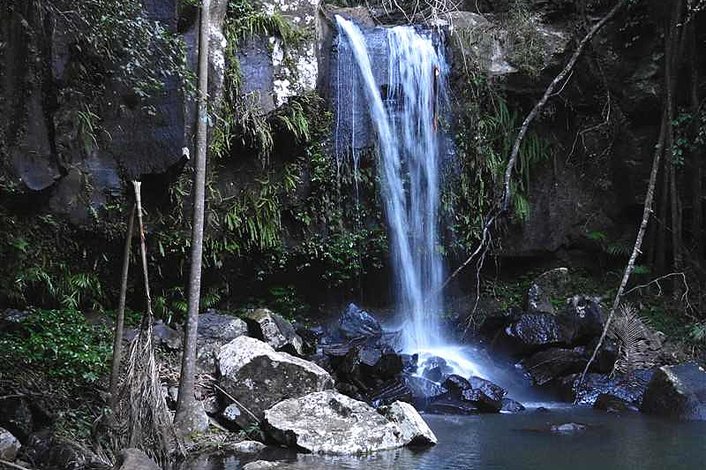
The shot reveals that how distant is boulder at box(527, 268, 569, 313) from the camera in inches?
446

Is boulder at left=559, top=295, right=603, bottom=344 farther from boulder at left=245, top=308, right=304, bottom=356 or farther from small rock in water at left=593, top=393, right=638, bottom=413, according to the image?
boulder at left=245, top=308, right=304, bottom=356

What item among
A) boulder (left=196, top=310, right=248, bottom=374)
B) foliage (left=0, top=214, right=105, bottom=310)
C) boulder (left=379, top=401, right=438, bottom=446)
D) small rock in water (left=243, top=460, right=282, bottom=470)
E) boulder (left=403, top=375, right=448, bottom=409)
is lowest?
boulder (left=403, top=375, right=448, bottom=409)

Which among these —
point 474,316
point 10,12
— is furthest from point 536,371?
point 10,12

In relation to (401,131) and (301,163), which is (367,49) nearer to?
(401,131)

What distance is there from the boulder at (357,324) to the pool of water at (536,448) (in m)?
2.63

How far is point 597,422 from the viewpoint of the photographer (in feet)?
25.8

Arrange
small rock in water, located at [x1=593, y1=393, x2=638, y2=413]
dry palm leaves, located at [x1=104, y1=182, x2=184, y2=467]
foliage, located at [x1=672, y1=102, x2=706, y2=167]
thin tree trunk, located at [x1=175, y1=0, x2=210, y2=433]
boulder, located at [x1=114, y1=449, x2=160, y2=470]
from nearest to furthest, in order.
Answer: boulder, located at [x1=114, y1=449, x2=160, y2=470] → dry palm leaves, located at [x1=104, y1=182, x2=184, y2=467] → thin tree trunk, located at [x1=175, y1=0, x2=210, y2=433] → small rock in water, located at [x1=593, y1=393, x2=638, y2=413] → foliage, located at [x1=672, y1=102, x2=706, y2=167]

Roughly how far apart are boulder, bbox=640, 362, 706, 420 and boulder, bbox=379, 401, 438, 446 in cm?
322

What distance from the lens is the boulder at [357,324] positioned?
34.6ft

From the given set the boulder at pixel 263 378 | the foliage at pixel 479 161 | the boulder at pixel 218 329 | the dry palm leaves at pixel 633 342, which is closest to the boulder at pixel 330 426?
the boulder at pixel 263 378

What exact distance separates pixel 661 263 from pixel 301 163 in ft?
20.0

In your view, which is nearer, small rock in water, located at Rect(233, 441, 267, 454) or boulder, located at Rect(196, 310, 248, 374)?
small rock in water, located at Rect(233, 441, 267, 454)

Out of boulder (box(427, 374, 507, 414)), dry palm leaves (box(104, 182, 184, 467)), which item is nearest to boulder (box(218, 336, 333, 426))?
dry palm leaves (box(104, 182, 184, 467))

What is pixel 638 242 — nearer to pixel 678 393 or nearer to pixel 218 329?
pixel 678 393
